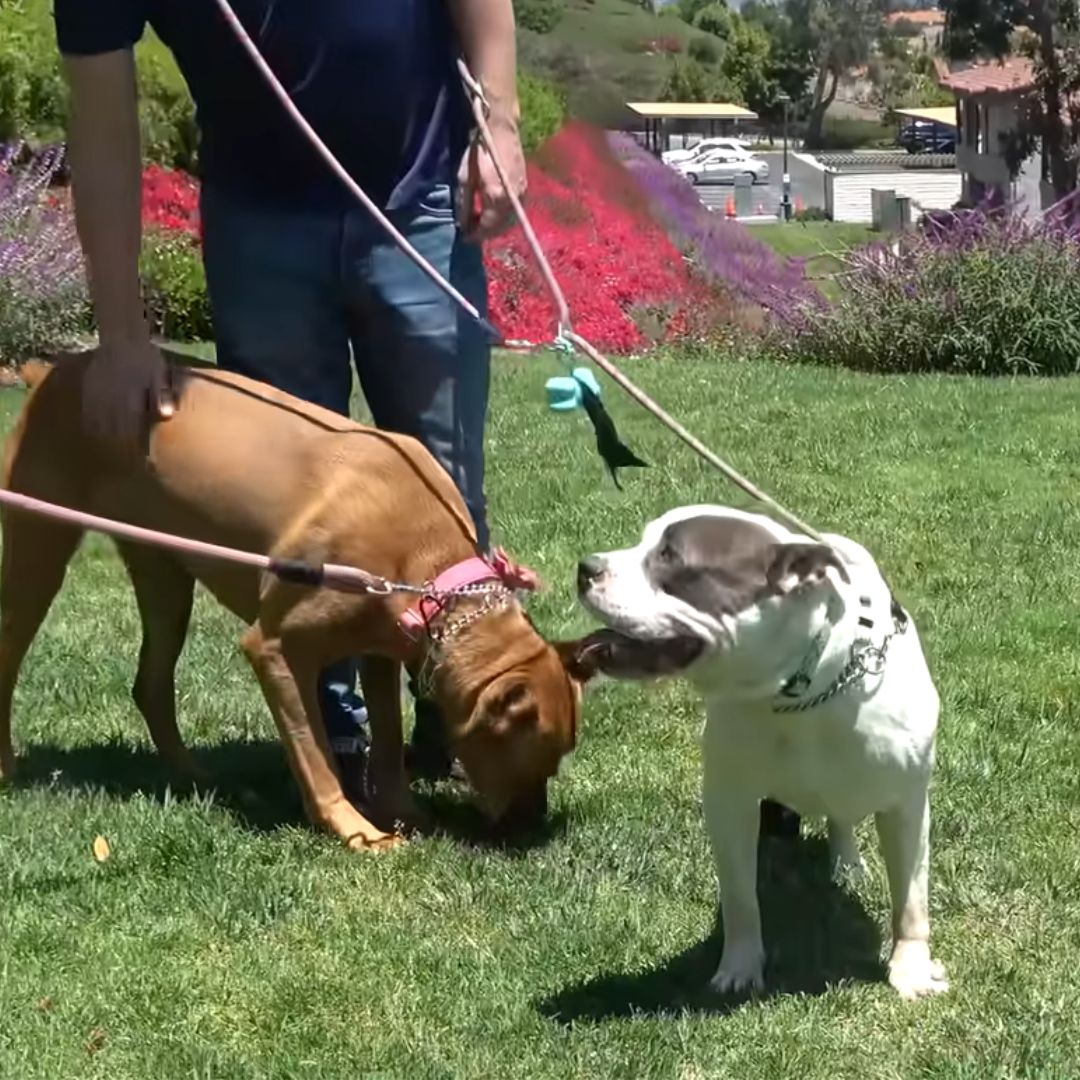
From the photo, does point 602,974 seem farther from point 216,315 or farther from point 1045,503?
point 1045,503

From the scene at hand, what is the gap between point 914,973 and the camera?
135 inches

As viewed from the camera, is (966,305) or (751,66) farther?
(751,66)

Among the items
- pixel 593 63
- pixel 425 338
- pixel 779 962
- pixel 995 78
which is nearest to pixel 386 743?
pixel 425 338

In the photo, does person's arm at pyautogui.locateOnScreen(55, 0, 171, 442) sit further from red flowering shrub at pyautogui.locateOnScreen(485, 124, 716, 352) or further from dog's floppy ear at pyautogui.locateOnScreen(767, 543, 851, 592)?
red flowering shrub at pyautogui.locateOnScreen(485, 124, 716, 352)

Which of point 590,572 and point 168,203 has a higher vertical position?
point 590,572

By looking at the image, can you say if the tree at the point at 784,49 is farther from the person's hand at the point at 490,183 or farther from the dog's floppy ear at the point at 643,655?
the dog's floppy ear at the point at 643,655

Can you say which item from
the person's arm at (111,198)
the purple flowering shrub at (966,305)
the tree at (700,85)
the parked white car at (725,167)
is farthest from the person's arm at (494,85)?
the tree at (700,85)

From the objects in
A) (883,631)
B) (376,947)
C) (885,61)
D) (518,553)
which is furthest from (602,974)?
(885,61)

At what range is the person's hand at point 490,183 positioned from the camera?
13.6 ft

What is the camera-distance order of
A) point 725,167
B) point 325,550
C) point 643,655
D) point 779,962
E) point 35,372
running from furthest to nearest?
point 725,167
point 35,372
point 325,550
point 779,962
point 643,655

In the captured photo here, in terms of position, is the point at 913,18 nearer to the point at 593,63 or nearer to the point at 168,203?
the point at 593,63

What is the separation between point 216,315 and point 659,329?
11407 mm

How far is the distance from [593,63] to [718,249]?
6.73 meters

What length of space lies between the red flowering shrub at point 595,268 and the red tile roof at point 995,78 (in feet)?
59.7
